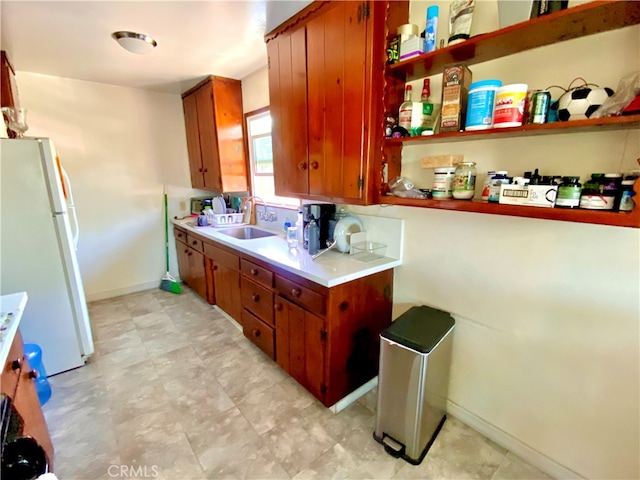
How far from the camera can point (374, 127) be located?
149 centimetres

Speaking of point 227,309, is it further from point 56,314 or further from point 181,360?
point 56,314

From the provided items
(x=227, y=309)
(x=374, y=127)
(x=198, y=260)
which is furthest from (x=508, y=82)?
(x=198, y=260)

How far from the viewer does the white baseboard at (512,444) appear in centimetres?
133

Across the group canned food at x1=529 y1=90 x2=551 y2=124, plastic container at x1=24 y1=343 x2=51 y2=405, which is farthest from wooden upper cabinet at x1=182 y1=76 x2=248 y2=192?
canned food at x1=529 y1=90 x2=551 y2=124

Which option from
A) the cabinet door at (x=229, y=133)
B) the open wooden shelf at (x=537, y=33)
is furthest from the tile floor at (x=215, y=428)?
the open wooden shelf at (x=537, y=33)

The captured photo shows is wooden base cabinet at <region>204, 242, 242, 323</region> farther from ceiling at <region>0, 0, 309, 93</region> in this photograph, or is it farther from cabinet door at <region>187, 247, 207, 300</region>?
ceiling at <region>0, 0, 309, 93</region>

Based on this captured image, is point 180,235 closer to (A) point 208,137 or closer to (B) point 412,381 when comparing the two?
(A) point 208,137

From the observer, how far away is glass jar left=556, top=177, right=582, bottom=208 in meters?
0.95

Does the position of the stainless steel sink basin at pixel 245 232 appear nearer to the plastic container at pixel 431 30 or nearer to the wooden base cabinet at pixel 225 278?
the wooden base cabinet at pixel 225 278

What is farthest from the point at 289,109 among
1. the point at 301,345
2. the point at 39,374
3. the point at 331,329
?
the point at 39,374

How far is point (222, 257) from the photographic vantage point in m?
2.51

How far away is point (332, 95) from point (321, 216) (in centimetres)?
76

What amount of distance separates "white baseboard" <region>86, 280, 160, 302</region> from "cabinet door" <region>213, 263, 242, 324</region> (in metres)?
1.33

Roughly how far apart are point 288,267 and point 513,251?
1.14 m
